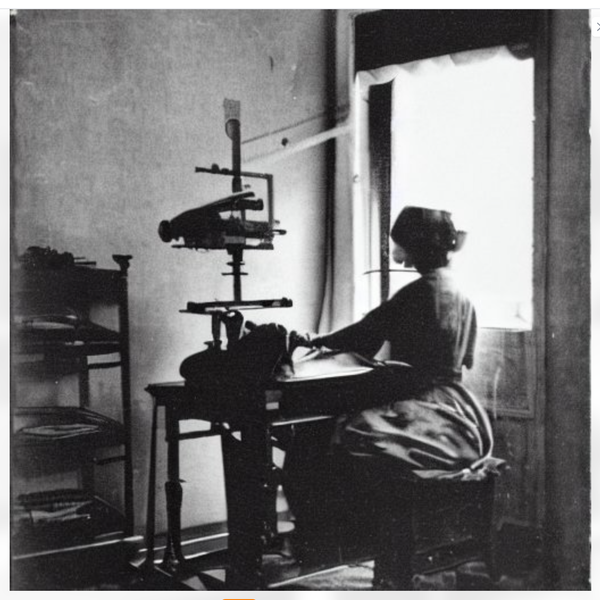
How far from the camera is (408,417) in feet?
7.89

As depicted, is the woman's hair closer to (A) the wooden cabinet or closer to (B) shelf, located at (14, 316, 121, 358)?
(A) the wooden cabinet

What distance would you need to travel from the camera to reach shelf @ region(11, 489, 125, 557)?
2299mm

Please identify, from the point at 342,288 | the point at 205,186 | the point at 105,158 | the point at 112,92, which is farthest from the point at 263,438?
the point at 112,92

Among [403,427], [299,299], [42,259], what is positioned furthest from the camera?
[299,299]

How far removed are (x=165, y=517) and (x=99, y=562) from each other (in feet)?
0.81

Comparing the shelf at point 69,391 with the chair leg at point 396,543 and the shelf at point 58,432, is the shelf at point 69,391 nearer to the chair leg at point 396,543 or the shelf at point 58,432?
the shelf at point 58,432

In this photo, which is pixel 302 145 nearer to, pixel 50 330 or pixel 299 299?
pixel 299 299

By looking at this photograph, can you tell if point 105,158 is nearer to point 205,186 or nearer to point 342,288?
Result: point 205,186

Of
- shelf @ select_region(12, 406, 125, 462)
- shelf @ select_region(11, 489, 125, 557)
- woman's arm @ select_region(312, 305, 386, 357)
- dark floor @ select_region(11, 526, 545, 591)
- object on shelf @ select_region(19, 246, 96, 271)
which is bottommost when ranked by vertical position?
dark floor @ select_region(11, 526, 545, 591)

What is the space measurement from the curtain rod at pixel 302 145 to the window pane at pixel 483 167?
9.8 inches

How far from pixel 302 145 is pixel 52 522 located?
1.46 metres

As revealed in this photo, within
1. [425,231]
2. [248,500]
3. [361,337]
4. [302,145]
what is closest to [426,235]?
[425,231]

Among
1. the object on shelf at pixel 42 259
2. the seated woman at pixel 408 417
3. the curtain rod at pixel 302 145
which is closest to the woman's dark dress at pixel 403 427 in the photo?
the seated woman at pixel 408 417

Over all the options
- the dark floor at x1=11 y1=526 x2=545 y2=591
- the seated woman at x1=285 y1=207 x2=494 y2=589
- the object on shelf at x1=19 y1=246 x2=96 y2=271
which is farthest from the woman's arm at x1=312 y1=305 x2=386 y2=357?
the object on shelf at x1=19 y1=246 x2=96 y2=271
